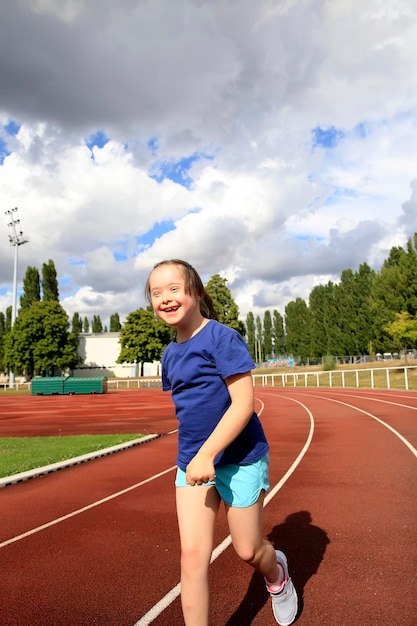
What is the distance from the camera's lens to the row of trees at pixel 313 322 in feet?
158

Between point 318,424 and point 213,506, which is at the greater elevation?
point 213,506

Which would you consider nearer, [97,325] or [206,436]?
[206,436]

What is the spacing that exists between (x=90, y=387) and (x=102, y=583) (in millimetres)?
37787

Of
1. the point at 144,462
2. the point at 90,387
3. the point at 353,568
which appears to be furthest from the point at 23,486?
the point at 90,387

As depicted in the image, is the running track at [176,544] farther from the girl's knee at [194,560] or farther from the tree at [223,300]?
the tree at [223,300]

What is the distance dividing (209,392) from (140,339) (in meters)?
58.0

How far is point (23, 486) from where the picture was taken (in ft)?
23.2

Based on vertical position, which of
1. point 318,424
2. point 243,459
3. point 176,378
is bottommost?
point 318,424

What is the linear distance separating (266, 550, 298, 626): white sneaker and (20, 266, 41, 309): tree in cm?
6473

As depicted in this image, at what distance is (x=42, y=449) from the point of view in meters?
10.1

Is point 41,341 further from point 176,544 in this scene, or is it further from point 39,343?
point 176,544

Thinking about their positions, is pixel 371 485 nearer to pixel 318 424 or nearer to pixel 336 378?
pixel 318 424

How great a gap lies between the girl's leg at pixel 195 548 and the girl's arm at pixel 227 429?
0.67 ft

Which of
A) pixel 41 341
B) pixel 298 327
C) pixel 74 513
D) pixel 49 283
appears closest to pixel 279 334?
pixel 298 327
